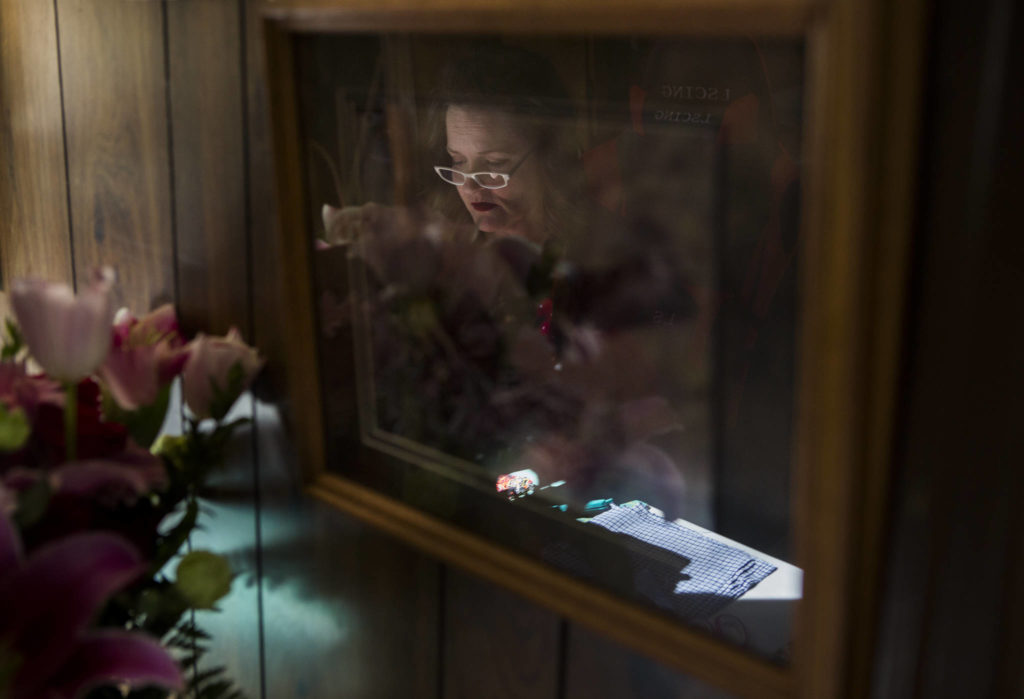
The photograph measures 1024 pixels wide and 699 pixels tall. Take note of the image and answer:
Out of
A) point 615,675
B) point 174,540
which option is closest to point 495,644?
point 615,675

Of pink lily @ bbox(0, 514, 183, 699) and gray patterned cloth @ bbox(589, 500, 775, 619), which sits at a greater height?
gray patterned cloth @ bbox(589, 500, 775, 619)

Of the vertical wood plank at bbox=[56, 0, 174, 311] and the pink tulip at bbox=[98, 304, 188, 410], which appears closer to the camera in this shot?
the pink tulip at bbox=[98, 304, 188, 410]

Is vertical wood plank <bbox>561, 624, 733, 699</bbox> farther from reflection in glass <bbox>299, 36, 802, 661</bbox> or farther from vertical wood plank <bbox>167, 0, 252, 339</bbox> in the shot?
vertical wood plank <bbox>167, 0, 252, 339</bbox>

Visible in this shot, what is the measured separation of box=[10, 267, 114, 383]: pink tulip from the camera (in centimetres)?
53

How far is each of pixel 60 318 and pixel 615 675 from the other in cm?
40

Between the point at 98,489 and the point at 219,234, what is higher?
the point at 219,234

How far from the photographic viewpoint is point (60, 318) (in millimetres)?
534

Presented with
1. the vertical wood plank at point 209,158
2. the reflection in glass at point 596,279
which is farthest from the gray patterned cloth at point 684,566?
the vertical wood plank at point 209,158

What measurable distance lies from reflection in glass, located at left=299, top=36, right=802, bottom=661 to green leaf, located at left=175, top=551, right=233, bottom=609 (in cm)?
16

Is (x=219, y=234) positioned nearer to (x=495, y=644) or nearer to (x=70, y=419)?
(x=70, y=419)

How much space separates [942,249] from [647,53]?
0.52 feet

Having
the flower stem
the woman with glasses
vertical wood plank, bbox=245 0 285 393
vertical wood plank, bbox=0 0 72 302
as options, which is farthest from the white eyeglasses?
vertical wood plank, bbox=0 0 72 302

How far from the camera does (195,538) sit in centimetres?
84

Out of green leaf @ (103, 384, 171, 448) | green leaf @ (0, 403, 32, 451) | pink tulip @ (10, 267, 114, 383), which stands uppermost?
pink tulip @ (10, 267, 114, 383)
